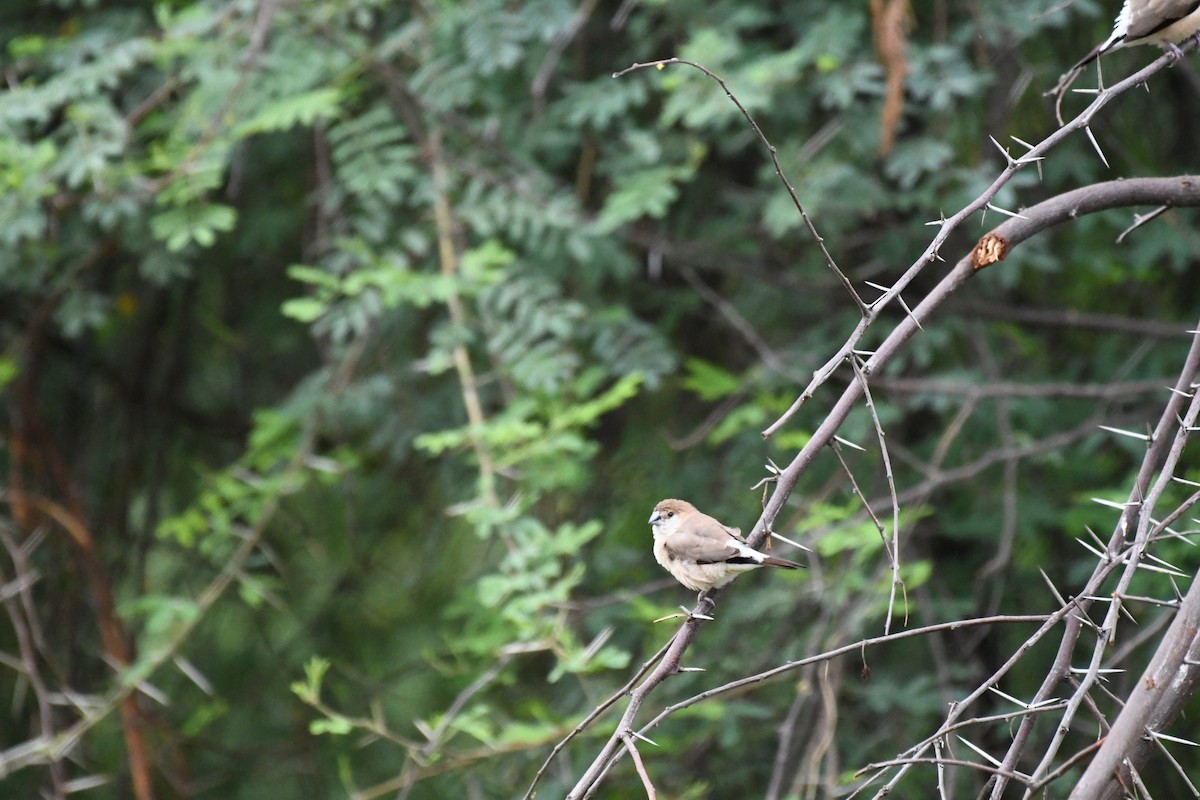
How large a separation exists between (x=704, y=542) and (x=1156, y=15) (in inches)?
71.9

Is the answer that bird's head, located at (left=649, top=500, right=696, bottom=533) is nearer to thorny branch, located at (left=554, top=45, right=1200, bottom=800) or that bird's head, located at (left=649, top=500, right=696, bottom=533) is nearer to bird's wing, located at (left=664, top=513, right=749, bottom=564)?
bird's wing, located at (left=664, top=513, right=749, bottom=564)

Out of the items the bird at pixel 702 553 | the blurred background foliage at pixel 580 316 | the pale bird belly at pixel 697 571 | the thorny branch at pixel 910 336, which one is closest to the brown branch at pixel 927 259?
the thorny branch at pixel 910 336

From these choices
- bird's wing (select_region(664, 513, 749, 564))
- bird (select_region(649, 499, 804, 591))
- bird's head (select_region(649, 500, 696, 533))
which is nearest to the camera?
bird (select_region(649, 499, 804, 591))

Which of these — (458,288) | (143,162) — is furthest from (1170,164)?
(143,162)

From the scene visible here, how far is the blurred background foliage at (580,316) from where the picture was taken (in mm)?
5102

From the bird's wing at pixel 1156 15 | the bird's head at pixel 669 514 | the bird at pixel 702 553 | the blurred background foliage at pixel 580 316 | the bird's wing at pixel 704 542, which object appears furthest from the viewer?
the blurred background foliage at pixel 580 316

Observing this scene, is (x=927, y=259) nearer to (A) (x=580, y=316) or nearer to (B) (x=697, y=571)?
(B) (x=697, y=571)

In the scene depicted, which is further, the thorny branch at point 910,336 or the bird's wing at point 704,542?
the bird's wing at point 704,542

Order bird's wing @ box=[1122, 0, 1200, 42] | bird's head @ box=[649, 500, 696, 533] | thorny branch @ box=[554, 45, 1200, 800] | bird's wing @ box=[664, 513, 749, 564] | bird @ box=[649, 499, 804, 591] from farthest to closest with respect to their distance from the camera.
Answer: bird's head @ box=[649, 500, 696, 533] → bird's wing @ box=[664, 513, 749, 564] → bird @ box=[649, 499, 804, 591] → bird's wing @ box=[1122, 0, 1200, 42] → thorny branch @ box=[554, 45, 1200, 800]

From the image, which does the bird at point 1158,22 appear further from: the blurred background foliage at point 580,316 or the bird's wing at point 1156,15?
the blurred background foliage at point 580,316

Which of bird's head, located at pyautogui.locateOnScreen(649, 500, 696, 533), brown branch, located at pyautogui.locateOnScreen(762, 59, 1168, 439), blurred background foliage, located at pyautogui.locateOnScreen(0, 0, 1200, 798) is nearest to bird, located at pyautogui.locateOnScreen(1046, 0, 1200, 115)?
brown branch, located at pyautogui.locateOnScreen(762, 59, 1168, 439)

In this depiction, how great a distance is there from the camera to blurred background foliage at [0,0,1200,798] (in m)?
5.10

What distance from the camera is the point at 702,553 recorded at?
12.1ft

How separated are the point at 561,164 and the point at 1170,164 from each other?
3.03 metres
